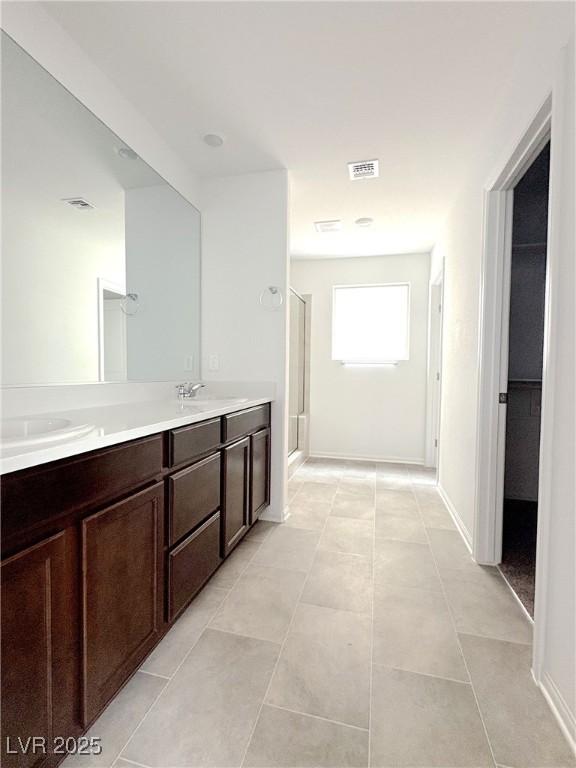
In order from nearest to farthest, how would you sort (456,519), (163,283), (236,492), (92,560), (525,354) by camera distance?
(92,560), (236,492), (163,283), (456,519), (525,354)

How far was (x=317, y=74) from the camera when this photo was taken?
166 cm

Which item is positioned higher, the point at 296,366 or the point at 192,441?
the point at 296,366

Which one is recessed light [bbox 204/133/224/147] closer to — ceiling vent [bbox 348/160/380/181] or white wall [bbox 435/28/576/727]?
ceiling vent [bbox 348/160/380/181]

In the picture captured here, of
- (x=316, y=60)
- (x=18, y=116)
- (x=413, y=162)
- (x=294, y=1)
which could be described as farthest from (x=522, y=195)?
(x=18, y=116)

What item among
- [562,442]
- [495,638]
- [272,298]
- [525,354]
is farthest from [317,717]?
[525,354]

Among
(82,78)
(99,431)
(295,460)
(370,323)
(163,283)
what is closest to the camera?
(99,431)

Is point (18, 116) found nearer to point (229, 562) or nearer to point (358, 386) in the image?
point (229, 562)

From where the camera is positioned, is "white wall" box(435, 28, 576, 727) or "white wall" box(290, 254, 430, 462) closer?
"white wall" box(435, 28, 576, 727)

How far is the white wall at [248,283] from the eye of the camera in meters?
2.52

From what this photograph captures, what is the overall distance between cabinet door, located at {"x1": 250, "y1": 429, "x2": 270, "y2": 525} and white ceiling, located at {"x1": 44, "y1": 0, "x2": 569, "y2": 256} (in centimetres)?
179

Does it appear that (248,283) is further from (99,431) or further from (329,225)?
(99,431)

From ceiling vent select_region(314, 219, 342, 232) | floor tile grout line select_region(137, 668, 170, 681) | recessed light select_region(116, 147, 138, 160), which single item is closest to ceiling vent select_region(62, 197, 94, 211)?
recessed light select_region(116, 147, 138, 160)

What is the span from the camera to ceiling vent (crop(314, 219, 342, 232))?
3305 millimetres

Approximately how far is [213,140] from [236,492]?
2065mm
